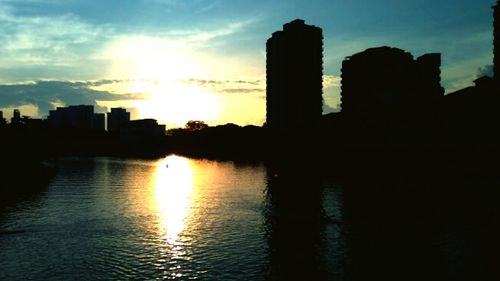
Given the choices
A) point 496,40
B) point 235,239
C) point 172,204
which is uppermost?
point 496,40

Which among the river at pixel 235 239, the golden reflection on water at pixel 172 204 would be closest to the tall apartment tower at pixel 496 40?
the river at pixel 235 239

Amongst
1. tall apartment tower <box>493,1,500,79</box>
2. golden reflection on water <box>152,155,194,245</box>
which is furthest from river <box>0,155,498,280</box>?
tall apartment tower <box>493,1,500,79</box>

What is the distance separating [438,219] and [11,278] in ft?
212

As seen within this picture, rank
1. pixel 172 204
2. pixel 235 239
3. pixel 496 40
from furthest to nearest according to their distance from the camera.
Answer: pixel 496 40
pixel 172 204
pixel 235 239

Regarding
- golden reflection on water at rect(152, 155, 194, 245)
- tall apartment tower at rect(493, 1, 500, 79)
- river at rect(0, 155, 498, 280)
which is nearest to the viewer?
river at rect(0, 155, 498, 280)

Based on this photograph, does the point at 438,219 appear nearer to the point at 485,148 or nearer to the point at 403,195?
the point at 403,195

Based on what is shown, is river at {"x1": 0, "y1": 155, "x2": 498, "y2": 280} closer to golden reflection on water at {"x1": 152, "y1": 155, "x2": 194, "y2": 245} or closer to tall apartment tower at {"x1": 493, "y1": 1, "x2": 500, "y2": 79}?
golden reflection on water at {"x1": 152, "y1": 155, "x2": 194, "y2": 245}

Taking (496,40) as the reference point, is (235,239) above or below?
below

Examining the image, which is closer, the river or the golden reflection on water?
the river

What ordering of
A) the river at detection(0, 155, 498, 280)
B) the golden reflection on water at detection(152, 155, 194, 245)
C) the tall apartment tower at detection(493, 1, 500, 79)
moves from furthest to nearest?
the tall apartment tower at detection(493, 1, 500, 79), the golden reflection on water at detection(152, 155, 194, 245), the river at detection(0, 155, 498, 280)

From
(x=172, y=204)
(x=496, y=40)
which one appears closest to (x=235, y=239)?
(x=172, y=204)

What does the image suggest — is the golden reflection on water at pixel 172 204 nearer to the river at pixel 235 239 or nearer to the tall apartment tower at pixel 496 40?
the river at pixel 235 239

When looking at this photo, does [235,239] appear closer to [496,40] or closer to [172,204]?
[172,204]

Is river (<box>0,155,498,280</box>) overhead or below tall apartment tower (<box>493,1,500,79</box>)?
below
